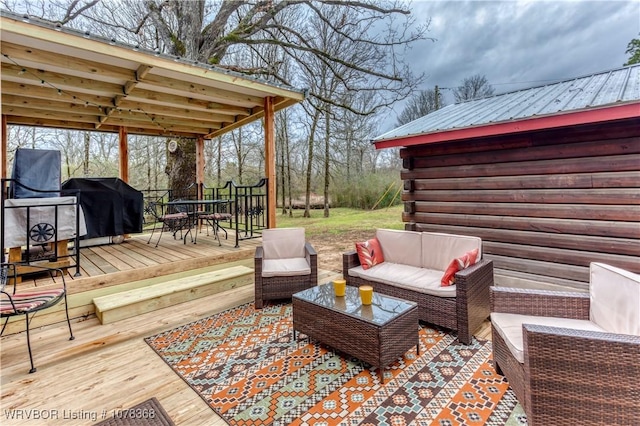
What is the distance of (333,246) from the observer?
7.38 metres

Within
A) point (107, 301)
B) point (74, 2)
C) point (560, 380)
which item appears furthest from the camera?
point (74, 2)

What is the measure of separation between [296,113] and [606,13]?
998 cm

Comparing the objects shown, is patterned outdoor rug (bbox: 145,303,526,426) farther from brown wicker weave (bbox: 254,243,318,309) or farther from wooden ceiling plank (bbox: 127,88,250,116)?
wooden ceiling plank (bbox: 127,88,250,116)

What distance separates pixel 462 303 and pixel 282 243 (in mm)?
2343

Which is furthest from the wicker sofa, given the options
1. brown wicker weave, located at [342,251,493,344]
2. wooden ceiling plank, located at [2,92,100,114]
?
wooden ceiling plank, located at [2,92,100,114]

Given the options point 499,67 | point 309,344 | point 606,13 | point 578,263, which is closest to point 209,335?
point 309,344

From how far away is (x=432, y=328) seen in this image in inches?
120

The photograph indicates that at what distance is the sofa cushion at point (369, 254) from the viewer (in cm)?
361

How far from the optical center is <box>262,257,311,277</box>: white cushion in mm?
3582

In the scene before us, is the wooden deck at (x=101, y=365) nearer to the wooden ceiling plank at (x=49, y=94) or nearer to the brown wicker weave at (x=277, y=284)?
the brown wicker weave at (x=277, y=284)

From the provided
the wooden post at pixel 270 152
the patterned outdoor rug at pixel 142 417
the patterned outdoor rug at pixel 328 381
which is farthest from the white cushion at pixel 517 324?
the wooden post at pixel 270 152

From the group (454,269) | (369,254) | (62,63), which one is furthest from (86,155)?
(454,269)

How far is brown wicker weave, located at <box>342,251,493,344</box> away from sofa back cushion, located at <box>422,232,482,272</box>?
0.80 ft

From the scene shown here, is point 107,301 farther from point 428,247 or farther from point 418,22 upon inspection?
point 418,22
